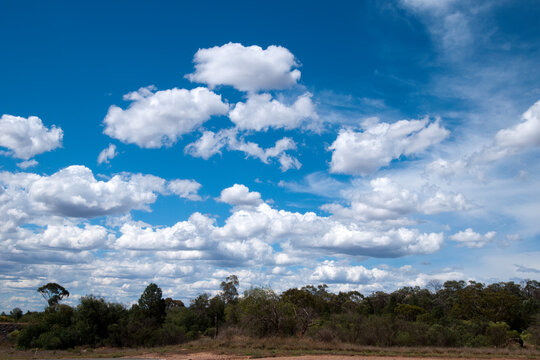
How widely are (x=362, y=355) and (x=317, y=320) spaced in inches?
497

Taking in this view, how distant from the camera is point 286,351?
110ft

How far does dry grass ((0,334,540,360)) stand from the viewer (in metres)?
32.3

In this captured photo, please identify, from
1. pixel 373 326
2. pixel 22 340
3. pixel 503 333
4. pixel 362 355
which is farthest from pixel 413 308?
pixel 22 340

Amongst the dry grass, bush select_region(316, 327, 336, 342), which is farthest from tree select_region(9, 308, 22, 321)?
bush select_region(316, 327, 336, 342)

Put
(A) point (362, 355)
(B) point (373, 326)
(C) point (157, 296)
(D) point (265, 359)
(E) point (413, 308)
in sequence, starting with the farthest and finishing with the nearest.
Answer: (E) point (413, 308) < (C) point (157, 296) < (B) point (373, 326) < (A) point (362, 355) < (D) point (265, 359)

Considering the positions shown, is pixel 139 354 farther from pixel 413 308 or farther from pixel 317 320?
pixel 413 308

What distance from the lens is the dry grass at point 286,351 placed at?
106ft

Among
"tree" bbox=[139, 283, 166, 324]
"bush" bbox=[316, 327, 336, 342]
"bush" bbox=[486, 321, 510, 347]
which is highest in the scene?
"tree" bbox=[139, 283, 166, 324]

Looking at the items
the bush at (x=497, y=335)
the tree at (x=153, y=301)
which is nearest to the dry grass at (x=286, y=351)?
the bush at (x=497, y=335)

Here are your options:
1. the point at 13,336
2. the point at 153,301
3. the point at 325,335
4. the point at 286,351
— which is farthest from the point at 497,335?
the point at 13,336

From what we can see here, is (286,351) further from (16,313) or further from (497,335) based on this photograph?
(16,313)

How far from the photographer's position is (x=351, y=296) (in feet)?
314

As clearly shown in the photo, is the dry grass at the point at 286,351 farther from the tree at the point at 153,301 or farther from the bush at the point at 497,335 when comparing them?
the tree at the point at 153,301

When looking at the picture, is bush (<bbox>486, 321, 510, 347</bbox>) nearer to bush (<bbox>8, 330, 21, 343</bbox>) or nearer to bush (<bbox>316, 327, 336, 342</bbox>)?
bush (<bbox>316, 327, 336, 342</bbox>)
